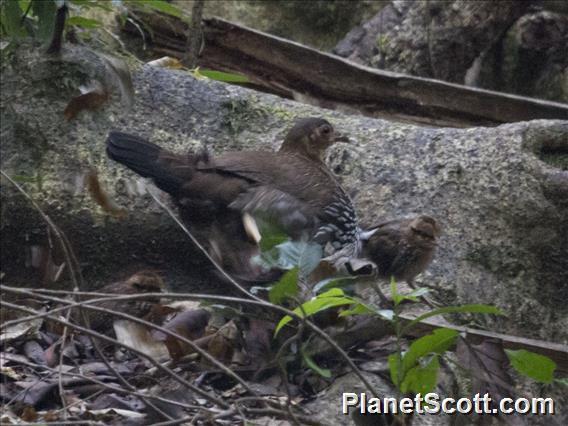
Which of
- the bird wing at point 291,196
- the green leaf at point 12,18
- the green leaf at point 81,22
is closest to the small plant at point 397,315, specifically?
the bird wing at point 291,196

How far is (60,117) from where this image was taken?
519 cm

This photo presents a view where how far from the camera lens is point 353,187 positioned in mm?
5305

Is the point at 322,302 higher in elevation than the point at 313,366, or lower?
higher

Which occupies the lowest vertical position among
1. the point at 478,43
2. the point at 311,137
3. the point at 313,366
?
the point at 313,366

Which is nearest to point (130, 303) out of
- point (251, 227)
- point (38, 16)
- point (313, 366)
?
point (251, 227)

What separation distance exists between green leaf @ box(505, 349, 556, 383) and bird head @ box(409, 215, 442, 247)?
3.73 ft

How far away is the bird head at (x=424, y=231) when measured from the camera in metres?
4.65

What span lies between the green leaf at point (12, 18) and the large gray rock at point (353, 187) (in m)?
0.18

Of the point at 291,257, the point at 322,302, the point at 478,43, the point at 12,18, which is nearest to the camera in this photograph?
Answer: the point at 322,302

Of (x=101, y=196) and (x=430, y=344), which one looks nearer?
(x=430, y=344)

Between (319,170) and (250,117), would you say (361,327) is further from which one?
(250,117)

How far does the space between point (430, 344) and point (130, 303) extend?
1579mm

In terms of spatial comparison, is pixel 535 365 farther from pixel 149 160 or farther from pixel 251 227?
pixel 149 160

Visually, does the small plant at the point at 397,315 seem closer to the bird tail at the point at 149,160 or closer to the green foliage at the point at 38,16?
the bird tail at the point at 149,160
